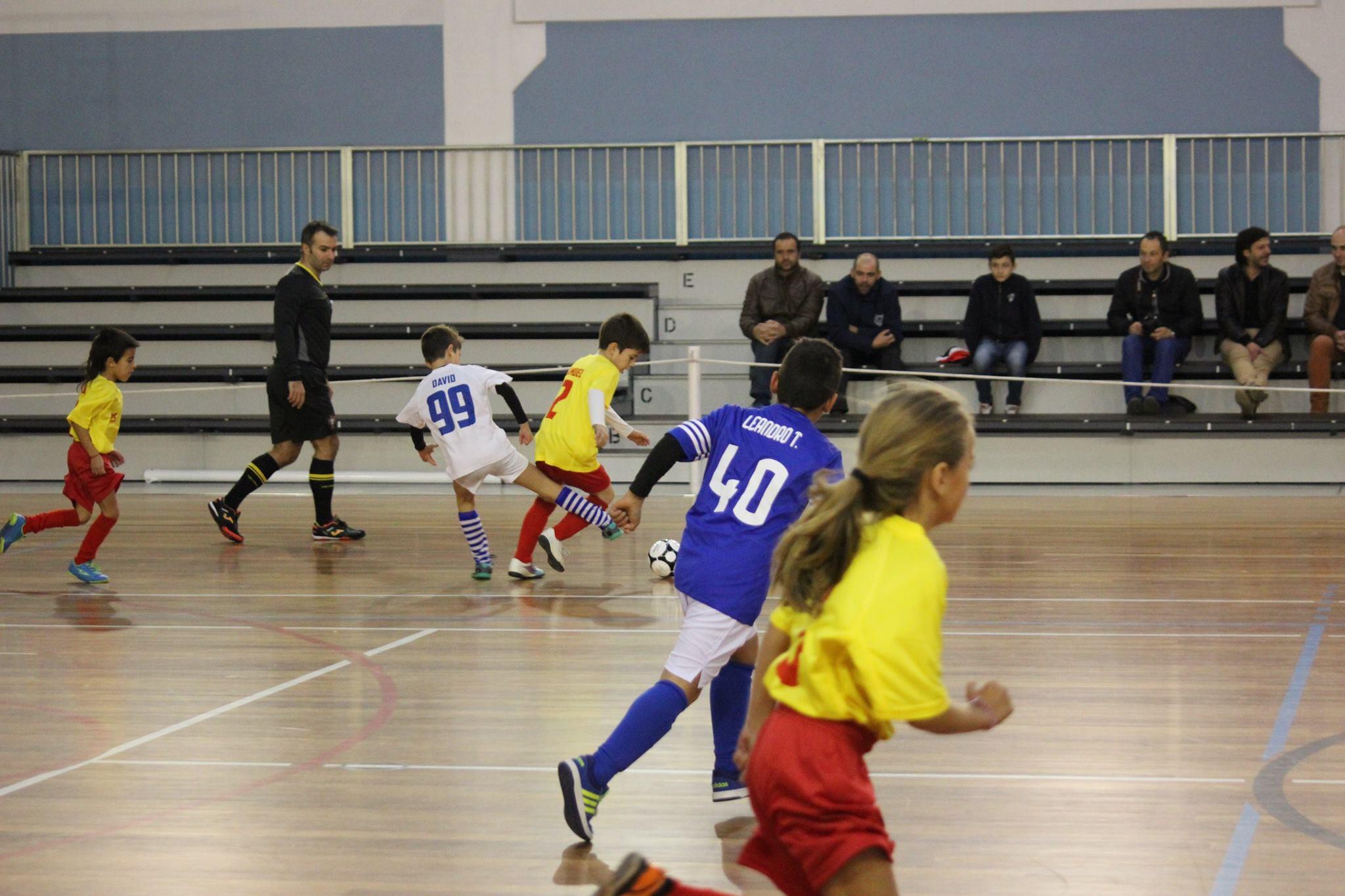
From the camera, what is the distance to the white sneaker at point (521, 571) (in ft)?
22.6

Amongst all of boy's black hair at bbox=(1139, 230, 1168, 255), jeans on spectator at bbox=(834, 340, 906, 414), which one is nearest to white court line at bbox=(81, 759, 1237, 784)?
jeans on spectator at bbox=(834, 340, 906, 414)

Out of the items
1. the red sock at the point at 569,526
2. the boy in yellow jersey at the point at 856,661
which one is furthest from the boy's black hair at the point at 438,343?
the boy in yellow jersey at the point at 856,661

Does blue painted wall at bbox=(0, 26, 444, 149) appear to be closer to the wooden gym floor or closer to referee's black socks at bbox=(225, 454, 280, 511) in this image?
referee's black socks at bbox=(225, 454, 280, 511)

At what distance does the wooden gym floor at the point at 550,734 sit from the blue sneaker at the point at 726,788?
0.04 metres

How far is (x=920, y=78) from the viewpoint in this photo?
14.1 meters

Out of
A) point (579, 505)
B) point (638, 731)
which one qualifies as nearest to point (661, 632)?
point (579, 505)

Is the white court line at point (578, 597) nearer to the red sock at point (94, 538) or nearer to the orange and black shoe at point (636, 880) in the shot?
the red sock at point (94, 538)

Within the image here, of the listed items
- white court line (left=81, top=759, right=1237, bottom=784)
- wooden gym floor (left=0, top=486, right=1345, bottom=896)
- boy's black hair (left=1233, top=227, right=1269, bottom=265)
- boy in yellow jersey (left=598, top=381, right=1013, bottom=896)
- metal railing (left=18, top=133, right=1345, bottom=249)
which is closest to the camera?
boy in yellow jersey (left=598, top=381, right=1013, bottom=896)

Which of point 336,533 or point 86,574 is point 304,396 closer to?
point 336,533

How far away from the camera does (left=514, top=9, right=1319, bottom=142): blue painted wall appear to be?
1360 centimetres

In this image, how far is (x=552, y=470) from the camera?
6977 mm

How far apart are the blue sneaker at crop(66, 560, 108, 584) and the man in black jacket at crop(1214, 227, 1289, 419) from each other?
27.7ft

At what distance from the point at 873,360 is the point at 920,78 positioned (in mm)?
3896

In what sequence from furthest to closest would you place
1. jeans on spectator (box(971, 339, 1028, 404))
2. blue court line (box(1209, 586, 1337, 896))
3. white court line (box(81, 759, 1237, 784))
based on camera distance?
jeans on spectator (box(971, 339, 1028, 404)) → white court line (box(81, 759, 1237, 784)) → blue court line (box(1209, 586, 1337, 896))
